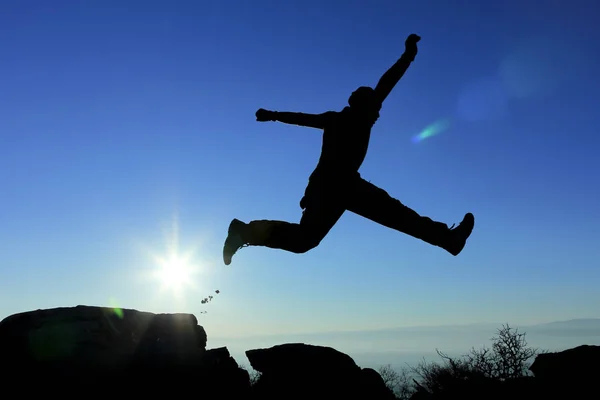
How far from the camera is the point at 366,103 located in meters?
6.23

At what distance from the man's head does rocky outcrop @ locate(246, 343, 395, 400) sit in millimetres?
4255

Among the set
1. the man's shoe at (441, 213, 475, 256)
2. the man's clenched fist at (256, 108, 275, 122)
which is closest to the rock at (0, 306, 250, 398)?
the man's clenched fist at (256, 108, 275, 122)

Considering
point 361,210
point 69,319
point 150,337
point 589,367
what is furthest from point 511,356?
point 69,319

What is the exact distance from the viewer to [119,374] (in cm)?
626

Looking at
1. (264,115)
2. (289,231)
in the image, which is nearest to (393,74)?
(264,115)

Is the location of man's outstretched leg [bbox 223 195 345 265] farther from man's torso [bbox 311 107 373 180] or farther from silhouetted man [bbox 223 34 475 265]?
man's torso [bbox 311 107 373 180]

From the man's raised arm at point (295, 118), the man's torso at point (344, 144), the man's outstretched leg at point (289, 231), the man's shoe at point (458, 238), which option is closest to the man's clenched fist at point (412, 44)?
the man's torso at point (344, 144)

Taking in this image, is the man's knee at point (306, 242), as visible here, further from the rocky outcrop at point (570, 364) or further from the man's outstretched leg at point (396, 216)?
the rocky outcrop at point (570, 364)

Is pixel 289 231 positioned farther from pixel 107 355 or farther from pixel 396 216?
pixel 107 355

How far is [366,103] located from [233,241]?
2615 millimetres

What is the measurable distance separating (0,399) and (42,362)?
22.7 inches

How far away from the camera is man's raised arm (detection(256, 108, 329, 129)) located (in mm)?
6395

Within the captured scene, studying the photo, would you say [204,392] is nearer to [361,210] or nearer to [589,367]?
[361,210]

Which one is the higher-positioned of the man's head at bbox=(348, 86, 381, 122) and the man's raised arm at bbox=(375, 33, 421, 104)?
the man's raised arm at bbox=(375, 33, 421, 104)
